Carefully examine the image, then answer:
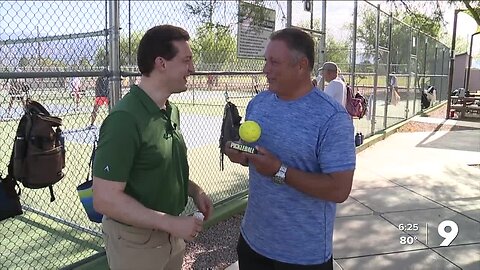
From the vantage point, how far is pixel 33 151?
288 centimetres

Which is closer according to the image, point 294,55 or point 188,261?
point 294,55

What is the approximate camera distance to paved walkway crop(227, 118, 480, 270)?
14.2 ft

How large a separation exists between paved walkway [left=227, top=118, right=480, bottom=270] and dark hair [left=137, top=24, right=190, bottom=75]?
233 centimetres

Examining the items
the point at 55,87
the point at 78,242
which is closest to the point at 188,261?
the point at 78,242

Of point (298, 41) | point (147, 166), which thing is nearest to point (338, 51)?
point (298, 41)

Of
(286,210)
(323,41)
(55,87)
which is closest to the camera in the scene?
(286,210)

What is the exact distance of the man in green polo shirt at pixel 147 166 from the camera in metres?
1.94

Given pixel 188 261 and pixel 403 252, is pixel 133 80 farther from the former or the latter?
pixel 403 252

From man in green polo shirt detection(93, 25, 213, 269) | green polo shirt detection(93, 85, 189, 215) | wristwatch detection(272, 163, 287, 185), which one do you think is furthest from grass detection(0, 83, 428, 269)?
wristwatch detection(272, 163, 287, 185)

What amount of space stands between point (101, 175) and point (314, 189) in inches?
37.8

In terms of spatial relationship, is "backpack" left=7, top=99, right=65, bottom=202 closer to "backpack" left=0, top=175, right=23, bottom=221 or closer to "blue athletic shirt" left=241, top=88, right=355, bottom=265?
"backpack" left=0, top=175, right=23, bottom=221

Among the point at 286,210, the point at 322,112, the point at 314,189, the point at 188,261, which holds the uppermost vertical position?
the point at 322,112

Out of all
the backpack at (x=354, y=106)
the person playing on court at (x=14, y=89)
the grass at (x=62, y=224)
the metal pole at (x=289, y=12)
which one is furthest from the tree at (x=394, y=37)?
the person playing on court at (x=14, y=89)

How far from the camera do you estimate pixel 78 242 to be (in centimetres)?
456
